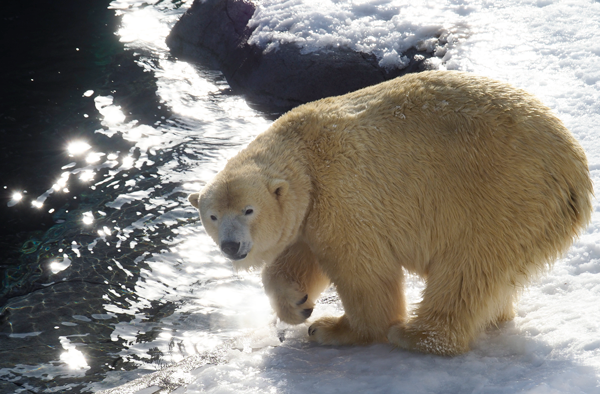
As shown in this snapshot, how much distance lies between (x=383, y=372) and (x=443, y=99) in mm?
1767

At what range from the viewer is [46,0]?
12.1 metres

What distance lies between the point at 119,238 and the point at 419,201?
3410mm

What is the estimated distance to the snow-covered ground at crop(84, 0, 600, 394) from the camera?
126 inches

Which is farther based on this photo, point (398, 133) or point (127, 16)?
point (127, 16)

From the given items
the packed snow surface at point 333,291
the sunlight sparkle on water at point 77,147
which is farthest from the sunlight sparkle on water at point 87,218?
the sunlight sparkle on water at point 77,147

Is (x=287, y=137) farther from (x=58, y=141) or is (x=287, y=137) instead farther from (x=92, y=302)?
(x=58, y=141)

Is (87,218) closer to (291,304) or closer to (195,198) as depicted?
(195,198)

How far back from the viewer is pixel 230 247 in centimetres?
349

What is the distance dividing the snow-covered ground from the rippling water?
0.12 ft

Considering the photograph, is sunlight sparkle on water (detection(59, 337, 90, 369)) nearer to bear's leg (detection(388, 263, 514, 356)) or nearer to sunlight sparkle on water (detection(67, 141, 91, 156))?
bear's leg (detection(388, 263, 514, 356))

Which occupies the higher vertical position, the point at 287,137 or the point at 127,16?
the point at 287,137

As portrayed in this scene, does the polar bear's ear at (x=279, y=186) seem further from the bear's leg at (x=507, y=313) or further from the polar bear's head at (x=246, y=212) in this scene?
the bear's leg at (x=507, y=313)

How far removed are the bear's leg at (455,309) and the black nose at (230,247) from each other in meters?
1.20

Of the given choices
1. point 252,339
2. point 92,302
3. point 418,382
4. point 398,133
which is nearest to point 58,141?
point 92,302
